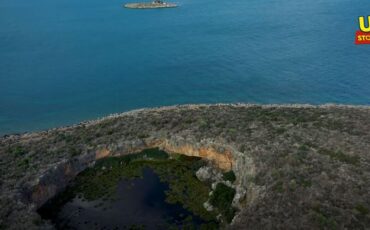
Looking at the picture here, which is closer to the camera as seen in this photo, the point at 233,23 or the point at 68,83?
the point at 68,83

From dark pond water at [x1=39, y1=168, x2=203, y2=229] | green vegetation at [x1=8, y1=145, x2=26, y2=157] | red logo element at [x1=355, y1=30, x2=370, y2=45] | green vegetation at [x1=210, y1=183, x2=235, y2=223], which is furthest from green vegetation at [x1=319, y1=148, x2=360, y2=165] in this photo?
red logo element at [x1=355, y1=30, x2=370, y2=45]

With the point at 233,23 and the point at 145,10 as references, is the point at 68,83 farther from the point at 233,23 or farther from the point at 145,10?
the point at 145,10

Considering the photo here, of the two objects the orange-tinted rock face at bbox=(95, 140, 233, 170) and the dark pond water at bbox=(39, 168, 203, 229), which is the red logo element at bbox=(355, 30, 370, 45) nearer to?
the orange-tinted rock face at bbox=(95, 140, 233, 170)

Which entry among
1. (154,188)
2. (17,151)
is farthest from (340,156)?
(17,151)

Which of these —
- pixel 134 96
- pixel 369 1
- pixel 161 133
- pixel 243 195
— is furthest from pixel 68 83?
pixel 369 1

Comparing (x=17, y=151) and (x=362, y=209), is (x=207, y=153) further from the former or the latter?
(x=17, y=151)

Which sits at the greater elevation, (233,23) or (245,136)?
(233,23)
